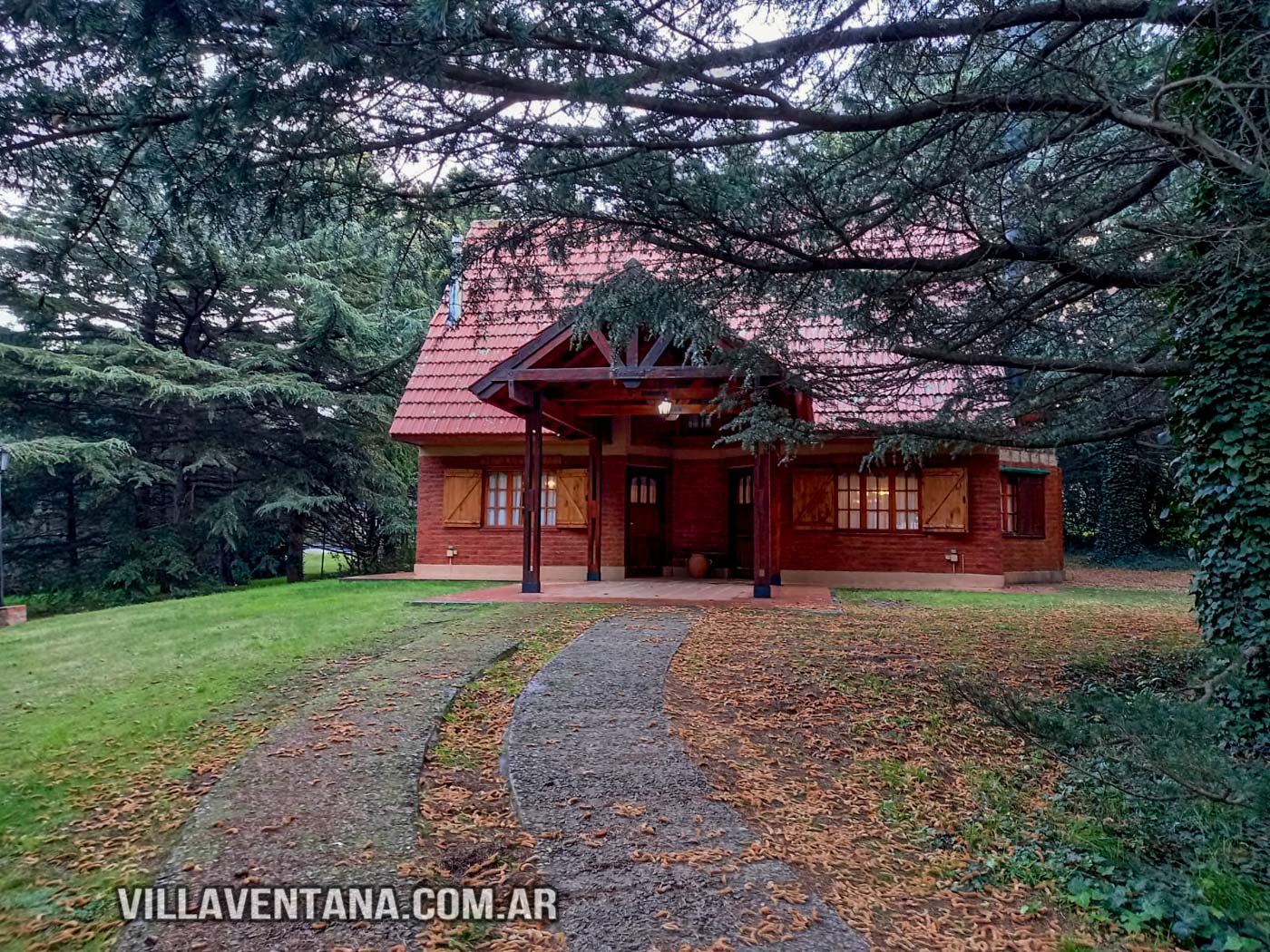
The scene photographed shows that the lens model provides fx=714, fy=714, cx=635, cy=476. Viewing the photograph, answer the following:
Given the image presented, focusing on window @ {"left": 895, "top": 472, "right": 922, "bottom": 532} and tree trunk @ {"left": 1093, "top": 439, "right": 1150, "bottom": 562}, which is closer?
window @ {"left": 895, "top": 472, "right": 922, "bottom": 532}

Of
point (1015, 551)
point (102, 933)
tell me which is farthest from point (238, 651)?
point (1015, 551)

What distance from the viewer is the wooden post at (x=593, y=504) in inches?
489

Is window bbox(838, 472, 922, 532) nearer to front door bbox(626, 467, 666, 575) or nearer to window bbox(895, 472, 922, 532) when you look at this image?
window bbox(895, 472, 922, 532)

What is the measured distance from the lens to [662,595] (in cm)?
1041

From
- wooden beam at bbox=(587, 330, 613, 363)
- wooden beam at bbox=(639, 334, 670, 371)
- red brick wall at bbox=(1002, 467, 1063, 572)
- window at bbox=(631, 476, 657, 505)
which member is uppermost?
wooden beam at bbox=(587, 330, 613, 363)

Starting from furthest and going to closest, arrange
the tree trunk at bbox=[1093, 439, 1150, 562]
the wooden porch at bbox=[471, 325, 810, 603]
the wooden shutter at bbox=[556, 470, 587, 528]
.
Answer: the tree trunk at bbox=[1093, 439, 1150, 562]
the wooden shutter at bbox=[556, 470, 587, 528]
the wooden porch at bbox=[471, 325, 810, 603]

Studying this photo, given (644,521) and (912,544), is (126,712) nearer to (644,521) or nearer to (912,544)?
(644,521)

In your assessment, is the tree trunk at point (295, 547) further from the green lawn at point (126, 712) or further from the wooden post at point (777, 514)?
the wooden post at point (777, 514)

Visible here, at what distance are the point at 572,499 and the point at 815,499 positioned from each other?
14.6 ft

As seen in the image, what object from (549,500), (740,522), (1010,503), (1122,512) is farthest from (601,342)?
(1122,512)

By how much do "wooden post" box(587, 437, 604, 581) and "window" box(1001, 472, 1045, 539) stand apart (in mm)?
7755

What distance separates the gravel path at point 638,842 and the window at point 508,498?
8.69 m

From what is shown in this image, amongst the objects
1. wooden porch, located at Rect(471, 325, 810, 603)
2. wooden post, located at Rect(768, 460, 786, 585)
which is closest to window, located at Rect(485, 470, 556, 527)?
wooden porch, located at Rect(471, 325, 810, 603)

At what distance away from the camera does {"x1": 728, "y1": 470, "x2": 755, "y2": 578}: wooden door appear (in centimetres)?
1364
